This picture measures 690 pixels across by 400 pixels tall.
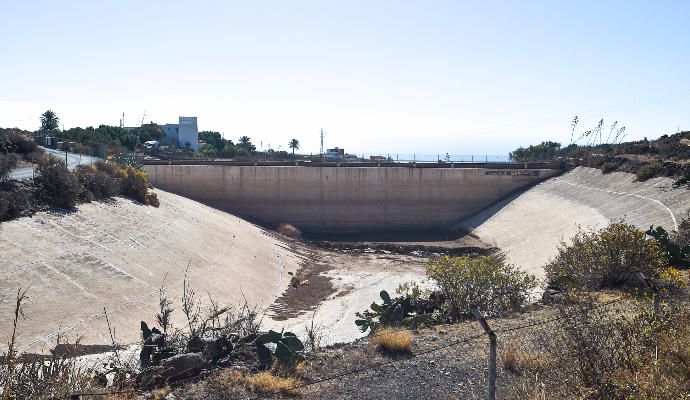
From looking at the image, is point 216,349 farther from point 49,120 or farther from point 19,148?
point 49,120

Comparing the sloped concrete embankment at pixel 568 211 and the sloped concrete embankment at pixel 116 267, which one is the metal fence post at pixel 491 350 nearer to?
the sloped concrete embankment at pixel 116 267

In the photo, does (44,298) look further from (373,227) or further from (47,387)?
(373,227)

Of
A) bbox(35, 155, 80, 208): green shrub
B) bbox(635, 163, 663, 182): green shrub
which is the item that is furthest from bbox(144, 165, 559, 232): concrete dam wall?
bbox(35, 155, 80, 208): green shrub

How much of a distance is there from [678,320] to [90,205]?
30.6 m

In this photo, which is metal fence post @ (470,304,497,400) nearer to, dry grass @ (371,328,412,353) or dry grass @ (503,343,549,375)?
dry grass @ (503,343,549,375)

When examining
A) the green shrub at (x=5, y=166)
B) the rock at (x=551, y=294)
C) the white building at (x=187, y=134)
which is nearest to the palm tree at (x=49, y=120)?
the white building at (x=187, y=134)

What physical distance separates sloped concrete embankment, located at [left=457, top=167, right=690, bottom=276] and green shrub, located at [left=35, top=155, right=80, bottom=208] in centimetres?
2433

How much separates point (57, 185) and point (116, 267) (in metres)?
8.02

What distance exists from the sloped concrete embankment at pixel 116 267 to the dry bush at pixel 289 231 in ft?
34.8

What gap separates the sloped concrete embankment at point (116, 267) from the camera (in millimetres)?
21422

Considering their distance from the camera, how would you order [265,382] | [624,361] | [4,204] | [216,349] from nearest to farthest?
1. [624,361]
2. [265,382]
3. [216,349]
4. [4,204]

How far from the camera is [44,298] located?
22.2m

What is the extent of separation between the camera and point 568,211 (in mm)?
47594

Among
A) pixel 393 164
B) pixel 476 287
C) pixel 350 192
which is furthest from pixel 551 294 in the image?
pixel 393 164
